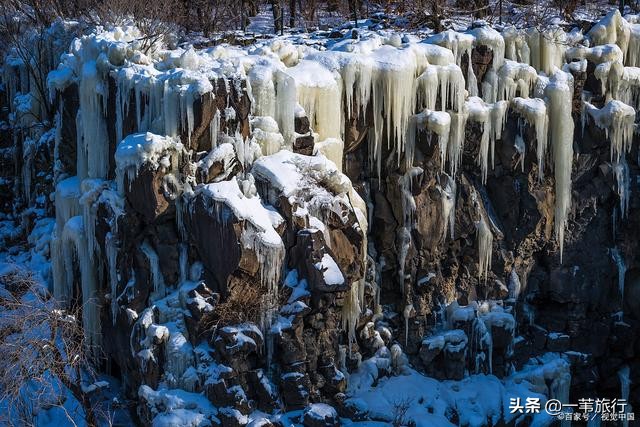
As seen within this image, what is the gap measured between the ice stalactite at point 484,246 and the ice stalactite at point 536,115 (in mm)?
1548

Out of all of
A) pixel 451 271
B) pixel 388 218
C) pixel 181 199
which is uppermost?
pixel 181 199

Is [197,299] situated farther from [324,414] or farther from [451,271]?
[451,271]

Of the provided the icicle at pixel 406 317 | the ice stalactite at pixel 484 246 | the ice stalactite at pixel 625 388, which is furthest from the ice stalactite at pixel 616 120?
the icicle at pixel 406 317

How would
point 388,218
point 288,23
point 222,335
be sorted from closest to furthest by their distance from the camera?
point 222,335
point 388,218
point 288,23

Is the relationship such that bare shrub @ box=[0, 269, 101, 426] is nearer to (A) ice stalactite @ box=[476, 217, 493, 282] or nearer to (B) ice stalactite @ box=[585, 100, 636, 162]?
(A) ice stalactite @ box=[476, 217, 493, 282]

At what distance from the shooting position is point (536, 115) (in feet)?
55.0

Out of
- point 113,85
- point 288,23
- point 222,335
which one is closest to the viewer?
point 222,335

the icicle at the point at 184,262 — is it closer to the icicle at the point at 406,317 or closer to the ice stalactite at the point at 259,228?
the ice stalactite at the point at 259,228

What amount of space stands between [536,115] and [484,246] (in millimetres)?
2573

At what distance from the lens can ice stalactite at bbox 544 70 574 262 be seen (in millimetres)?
17000

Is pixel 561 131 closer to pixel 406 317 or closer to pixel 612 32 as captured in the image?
pixel 612 32

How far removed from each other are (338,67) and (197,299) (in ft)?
15.3

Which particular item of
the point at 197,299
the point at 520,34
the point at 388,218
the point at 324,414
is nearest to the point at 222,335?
the point at 197,299

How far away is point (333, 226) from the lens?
1458 cm
